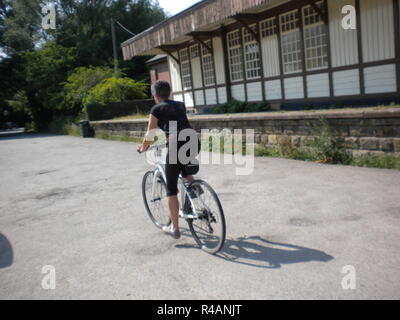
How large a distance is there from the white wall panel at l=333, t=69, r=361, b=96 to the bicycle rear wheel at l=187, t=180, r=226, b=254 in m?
8.39

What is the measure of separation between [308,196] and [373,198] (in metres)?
0.90

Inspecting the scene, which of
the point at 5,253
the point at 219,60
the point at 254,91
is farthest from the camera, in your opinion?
the point at 219,60

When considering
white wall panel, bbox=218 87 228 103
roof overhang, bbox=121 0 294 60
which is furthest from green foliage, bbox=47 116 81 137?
white wall panel, bbox=218 87 228 103

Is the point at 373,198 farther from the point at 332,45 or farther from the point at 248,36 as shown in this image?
the point at 248,36

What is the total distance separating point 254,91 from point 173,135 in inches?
438

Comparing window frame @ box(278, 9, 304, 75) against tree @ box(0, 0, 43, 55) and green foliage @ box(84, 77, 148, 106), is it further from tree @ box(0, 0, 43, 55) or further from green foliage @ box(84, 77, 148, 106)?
tree @ box(0, 0, 43, 55)

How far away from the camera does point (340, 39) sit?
11.2m

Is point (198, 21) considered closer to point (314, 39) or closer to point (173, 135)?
point (314, 39)

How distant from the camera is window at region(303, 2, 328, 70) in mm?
11656

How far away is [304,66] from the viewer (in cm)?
1241

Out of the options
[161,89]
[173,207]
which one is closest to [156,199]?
[173,207]

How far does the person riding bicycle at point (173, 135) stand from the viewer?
4.24 metres

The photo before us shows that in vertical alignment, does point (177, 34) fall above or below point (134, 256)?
above

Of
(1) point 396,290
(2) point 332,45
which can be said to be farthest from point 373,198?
(2) point 332,45
